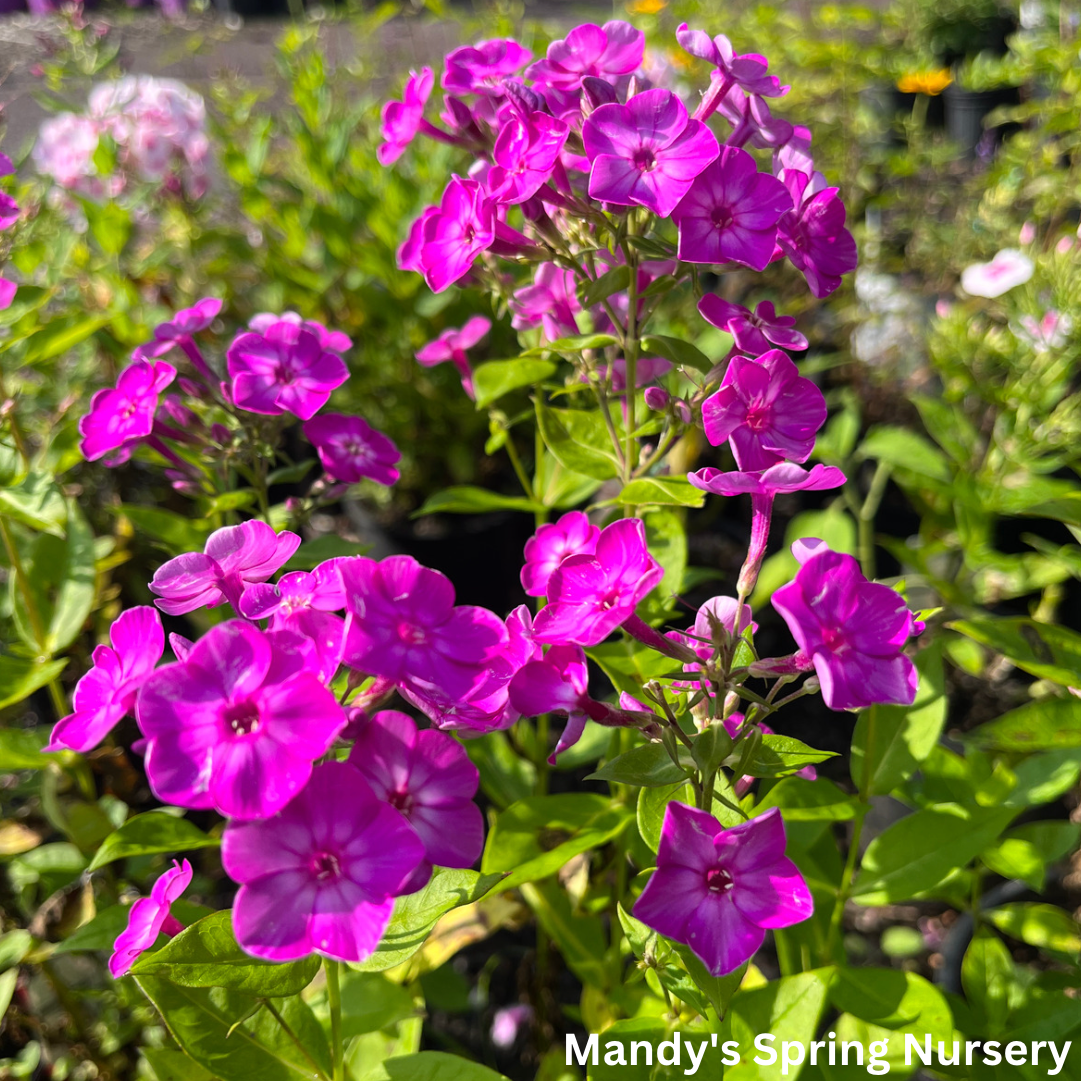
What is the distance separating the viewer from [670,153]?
878 mm

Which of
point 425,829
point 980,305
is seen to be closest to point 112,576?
point 425,829

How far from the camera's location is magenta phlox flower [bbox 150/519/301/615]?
0.80m

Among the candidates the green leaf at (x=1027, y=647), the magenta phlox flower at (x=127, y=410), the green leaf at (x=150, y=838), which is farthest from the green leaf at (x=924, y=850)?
the magenta phlox flower at (x=127, y=410)

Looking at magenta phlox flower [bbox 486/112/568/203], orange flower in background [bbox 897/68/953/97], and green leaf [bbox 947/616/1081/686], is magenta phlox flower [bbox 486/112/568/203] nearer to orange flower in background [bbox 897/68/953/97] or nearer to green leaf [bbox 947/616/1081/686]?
green leaf [bbox 947/616/1081/686]

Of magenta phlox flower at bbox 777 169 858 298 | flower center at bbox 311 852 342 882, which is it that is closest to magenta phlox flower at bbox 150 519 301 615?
flower center at bbox 311 852 342 882

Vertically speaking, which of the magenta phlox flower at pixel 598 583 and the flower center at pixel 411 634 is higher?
the flower center at pixel 411 634

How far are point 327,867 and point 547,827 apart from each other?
48 cm

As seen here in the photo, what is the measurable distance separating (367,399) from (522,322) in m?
1.35

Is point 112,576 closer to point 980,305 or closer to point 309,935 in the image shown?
point 309,935

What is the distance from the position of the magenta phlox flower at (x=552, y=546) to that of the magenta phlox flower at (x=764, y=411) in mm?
154

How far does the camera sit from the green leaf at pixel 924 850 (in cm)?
108

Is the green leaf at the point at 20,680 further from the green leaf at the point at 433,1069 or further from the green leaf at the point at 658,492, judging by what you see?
the green leaf at the point at 658,492

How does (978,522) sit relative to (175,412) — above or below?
below

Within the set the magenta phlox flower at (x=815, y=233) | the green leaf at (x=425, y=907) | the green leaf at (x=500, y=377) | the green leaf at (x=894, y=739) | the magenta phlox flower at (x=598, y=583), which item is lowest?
the green leaf at (x=894, y=739)
